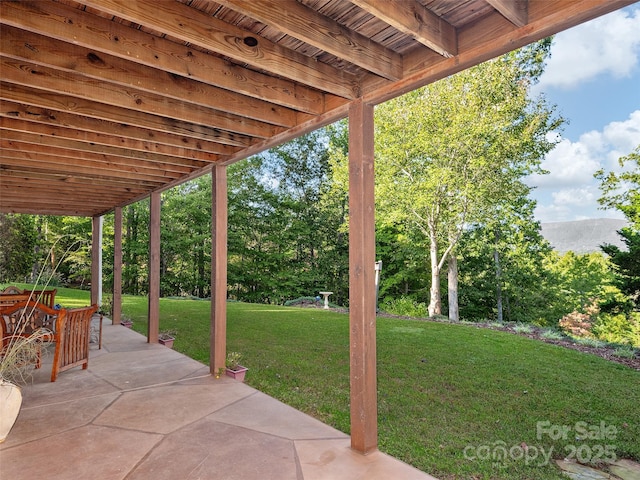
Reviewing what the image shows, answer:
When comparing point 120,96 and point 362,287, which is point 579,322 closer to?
point 362,287

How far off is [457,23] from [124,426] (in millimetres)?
3427

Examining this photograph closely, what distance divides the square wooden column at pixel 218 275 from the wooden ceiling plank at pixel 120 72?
4.66 ft

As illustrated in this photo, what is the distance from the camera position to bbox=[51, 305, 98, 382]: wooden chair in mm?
3826

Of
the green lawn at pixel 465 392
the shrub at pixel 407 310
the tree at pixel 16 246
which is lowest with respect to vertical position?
the shrub at pixel 407 310

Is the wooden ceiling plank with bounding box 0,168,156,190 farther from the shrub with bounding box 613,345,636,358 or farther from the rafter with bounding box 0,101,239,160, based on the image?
the shrub with bounding box 613,345,636,358

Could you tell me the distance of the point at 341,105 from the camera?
2641mm

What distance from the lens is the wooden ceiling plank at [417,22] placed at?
1632 millimetres

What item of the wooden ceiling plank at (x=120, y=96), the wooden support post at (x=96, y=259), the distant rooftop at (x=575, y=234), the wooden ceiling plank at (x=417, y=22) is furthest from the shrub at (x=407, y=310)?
the wooden ceiling plank at (x=417, y=22)

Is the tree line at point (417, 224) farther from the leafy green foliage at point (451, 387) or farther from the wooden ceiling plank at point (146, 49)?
the wooden ceiling plank at point (146, 49)

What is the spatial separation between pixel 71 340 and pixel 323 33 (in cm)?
404

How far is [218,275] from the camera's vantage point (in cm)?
416

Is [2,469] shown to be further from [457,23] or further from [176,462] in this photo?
[457,23]

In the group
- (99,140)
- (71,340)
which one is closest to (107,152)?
(99,140)

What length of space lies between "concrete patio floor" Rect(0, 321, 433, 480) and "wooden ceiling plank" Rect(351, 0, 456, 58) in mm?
2335
